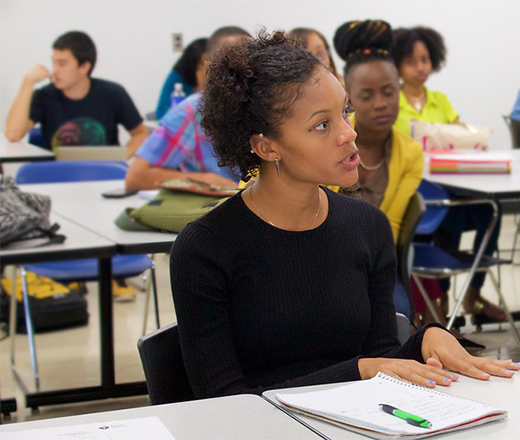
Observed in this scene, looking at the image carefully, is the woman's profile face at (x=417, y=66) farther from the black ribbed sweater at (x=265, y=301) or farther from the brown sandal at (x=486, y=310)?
the black ribbed sweater at (x=265, y=301)

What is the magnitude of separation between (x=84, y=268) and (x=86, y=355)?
0.56 meters

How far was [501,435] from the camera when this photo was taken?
1.37 m

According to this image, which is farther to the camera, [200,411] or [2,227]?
[2,227]

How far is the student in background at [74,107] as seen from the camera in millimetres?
5492

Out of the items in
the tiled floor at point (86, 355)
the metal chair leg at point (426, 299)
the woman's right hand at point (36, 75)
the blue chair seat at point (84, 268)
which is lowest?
the tiled floor at point (86, 355)

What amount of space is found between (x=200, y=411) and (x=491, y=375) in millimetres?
544

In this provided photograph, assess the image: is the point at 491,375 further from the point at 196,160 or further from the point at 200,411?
the point at 196,160

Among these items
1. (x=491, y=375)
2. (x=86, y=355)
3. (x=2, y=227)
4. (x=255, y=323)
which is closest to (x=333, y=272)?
(x=255, y=323)

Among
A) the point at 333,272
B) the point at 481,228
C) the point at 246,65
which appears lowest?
the point at 481,228

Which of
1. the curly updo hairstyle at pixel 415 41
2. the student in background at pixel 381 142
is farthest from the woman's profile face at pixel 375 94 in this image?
the curly updo hairstyle at pixel 415 41

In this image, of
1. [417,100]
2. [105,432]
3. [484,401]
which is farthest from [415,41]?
[105,432]

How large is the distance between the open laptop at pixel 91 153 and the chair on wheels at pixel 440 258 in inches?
66.4

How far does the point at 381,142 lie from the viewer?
337 cm

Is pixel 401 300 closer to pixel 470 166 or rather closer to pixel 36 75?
A: pixel 470 166
